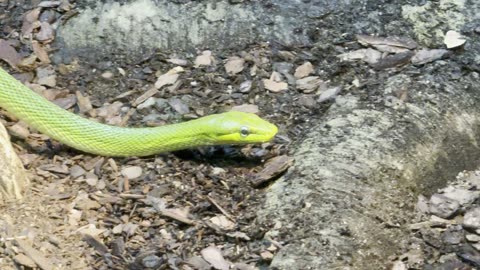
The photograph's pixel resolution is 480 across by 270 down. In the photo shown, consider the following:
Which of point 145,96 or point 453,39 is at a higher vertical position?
point 453,39

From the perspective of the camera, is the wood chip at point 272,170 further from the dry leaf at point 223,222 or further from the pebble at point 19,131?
the pebble at point 19,131

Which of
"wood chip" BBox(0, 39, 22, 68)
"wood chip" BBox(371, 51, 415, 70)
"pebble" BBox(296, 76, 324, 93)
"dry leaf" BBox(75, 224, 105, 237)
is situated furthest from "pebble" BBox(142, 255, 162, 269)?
"wood chip" BBox(0, 39, 22, 68)

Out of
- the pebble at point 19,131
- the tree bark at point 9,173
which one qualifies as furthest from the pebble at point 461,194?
the pebble at point 19,131

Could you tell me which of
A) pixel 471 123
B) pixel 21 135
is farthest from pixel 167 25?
pixel 471 123

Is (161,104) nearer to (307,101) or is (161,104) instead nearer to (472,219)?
(307,101)

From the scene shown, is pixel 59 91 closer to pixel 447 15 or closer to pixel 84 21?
pixel 84 21

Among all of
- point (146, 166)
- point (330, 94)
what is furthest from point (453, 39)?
point (146, 166)

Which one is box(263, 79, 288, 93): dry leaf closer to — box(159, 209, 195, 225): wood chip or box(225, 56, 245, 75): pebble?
box(225, 56, 245, 75): pebble
